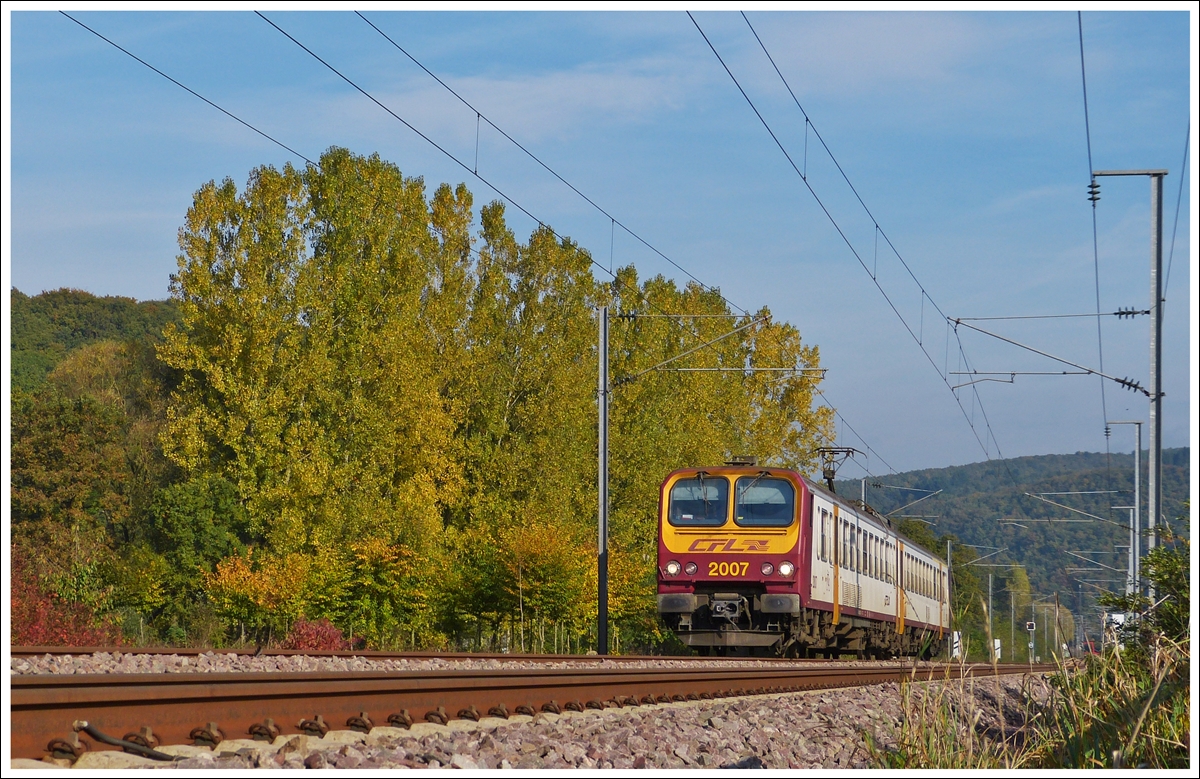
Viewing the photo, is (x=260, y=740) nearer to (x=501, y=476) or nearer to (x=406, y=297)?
(x=406, y=297)

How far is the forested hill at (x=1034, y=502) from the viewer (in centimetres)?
3441

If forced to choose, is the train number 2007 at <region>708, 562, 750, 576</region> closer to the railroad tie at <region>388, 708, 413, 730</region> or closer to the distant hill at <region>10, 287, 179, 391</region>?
the railroad tie at <region>388, 708, 413, 730</region>

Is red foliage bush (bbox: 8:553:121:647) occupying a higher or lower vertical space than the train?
lower

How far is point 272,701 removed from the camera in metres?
6.87

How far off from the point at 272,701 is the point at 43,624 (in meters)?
16.0

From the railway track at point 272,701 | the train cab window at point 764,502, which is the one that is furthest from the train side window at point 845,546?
the railway track at point 272,701

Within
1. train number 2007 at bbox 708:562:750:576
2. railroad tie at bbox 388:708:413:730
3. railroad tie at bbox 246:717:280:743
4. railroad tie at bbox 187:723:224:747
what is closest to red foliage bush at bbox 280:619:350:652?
train number 2007 at bbox 708:562:750:576

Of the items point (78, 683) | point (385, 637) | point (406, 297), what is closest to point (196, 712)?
point (78, 683)

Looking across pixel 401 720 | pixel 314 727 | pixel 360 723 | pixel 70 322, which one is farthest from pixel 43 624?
pixel 70 322

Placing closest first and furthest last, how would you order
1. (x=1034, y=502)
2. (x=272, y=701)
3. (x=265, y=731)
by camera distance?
(x=265, y=731), (x=272, y=701), (x=1034, y=502)

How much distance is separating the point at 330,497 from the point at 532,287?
449 inches

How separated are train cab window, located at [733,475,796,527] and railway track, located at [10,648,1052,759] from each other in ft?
29.7

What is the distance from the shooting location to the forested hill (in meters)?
34.4

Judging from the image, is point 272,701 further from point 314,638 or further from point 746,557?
point 314,638
